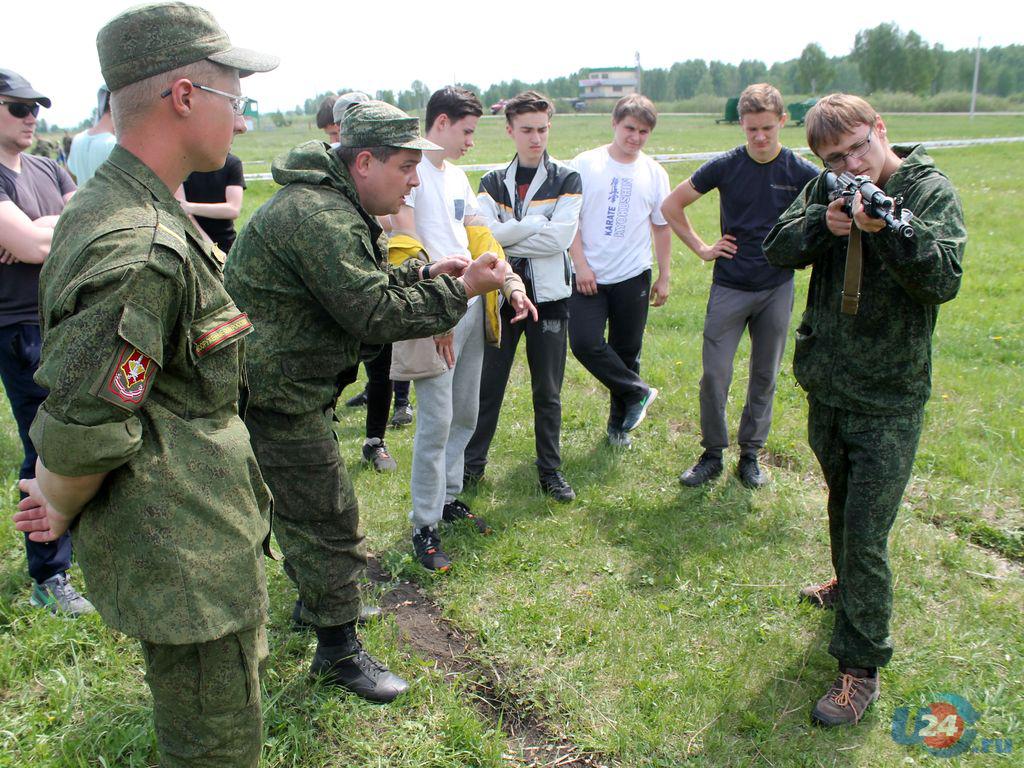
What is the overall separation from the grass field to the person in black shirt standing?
298mm

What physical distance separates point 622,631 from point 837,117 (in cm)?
237

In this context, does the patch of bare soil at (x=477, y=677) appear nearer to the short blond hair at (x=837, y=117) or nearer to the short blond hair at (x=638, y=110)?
the short blond hair at (x=837, y=117)

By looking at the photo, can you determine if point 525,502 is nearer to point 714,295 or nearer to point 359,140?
point 714,295

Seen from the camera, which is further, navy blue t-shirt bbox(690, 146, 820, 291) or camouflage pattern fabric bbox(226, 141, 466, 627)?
navy blue t-shirt bbox(690, 146, 820, 291)

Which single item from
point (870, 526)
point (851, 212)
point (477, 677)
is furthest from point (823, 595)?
point (851, 212)

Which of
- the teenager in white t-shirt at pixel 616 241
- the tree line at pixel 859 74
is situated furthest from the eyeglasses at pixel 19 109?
the tree line at pixel 859 74

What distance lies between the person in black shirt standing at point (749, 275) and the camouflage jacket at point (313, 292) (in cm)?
260

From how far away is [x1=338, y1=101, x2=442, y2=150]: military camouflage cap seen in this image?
293 cm

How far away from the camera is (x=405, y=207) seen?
412cm

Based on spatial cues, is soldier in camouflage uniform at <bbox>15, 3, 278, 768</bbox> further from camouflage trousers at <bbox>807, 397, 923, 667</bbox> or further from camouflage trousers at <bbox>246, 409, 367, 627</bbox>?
camouflage trousers at <bbox>807, 397, 923, 667</bbox>

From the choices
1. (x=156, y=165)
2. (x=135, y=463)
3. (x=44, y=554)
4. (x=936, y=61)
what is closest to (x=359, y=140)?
(x=156, y=165)

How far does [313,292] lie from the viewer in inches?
110

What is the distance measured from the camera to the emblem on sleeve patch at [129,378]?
165cm

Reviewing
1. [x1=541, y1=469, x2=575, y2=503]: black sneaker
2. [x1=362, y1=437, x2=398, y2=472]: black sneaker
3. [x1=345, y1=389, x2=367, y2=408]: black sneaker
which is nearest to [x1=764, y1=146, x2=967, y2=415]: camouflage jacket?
[x1=541, y1=469, x2=575, y2=503]: black sneaker
